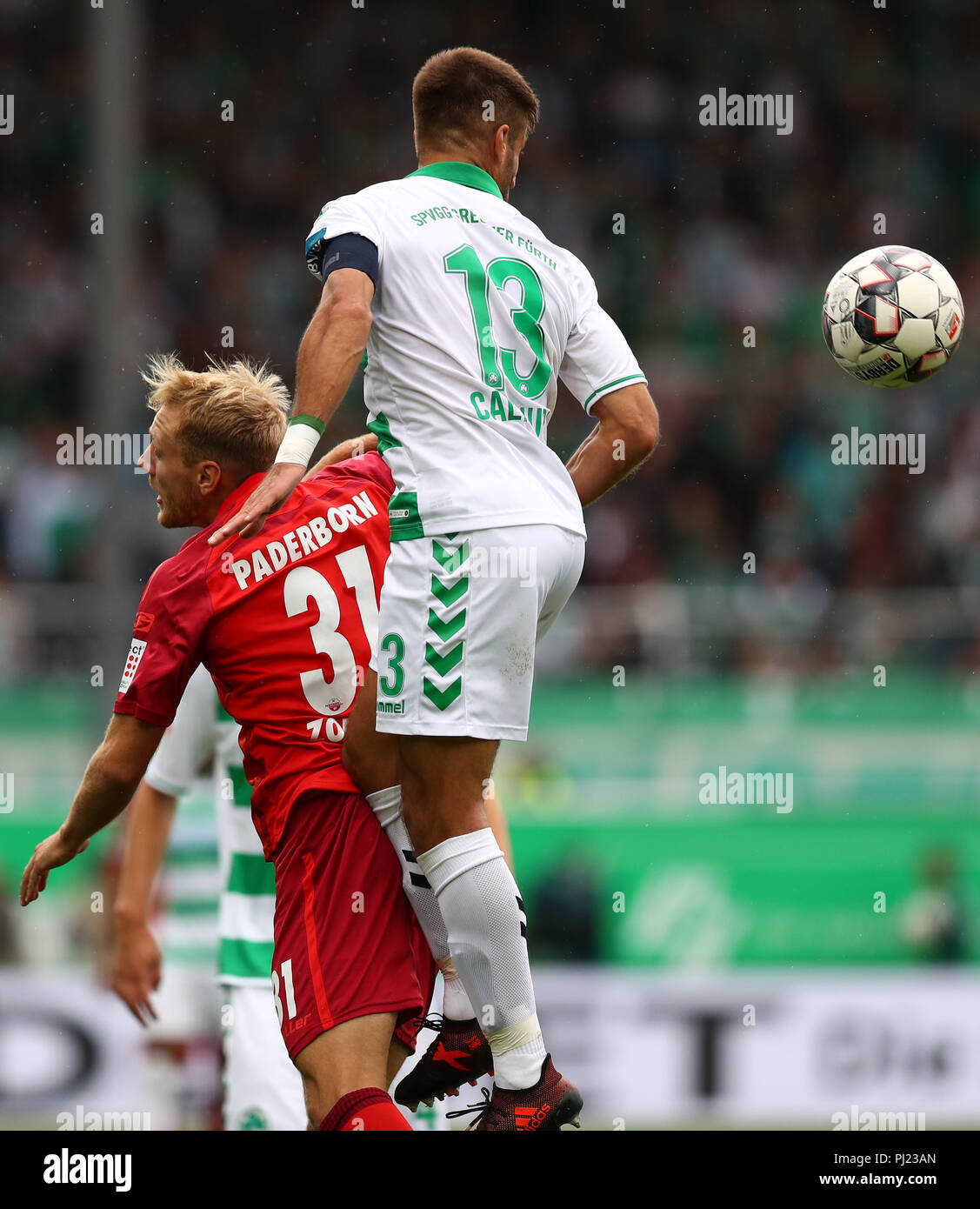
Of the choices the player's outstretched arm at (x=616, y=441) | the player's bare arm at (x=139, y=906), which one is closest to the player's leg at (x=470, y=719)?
the player's outstretched arm at (x=616, y=441)

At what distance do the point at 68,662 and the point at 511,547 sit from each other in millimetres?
7410

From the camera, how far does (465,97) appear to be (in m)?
3.85

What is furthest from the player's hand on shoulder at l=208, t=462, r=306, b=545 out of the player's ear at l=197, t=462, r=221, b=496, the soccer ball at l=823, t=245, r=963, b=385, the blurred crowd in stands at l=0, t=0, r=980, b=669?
the blurred crowd in stands at l=0, t=0, r=980, b=669

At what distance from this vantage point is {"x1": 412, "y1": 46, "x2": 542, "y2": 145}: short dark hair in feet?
12.5

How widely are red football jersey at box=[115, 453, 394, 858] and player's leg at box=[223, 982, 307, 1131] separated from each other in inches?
62.6

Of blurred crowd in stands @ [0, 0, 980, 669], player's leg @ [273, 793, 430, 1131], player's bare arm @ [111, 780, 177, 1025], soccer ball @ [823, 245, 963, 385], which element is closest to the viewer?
player's leg @ [273, 793, 430, 1131]

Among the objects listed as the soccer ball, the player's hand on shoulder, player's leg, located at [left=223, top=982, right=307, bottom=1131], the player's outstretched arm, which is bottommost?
player's leg, located at [left=223, top=982, right=307, bottom=1131]

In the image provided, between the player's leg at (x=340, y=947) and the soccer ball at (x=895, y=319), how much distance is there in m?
1.86

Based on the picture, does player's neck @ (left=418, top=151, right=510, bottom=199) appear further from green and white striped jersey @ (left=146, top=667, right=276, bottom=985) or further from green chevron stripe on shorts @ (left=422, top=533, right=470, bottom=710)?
green and white striped jersey @ (left=146, top=667, right=276, bottom=985)

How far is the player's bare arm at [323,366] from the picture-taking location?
337 cm

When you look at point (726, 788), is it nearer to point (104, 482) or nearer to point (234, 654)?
point (104, 482)

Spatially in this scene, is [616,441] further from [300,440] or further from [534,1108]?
[534,1108]

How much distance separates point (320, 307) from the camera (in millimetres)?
3516
